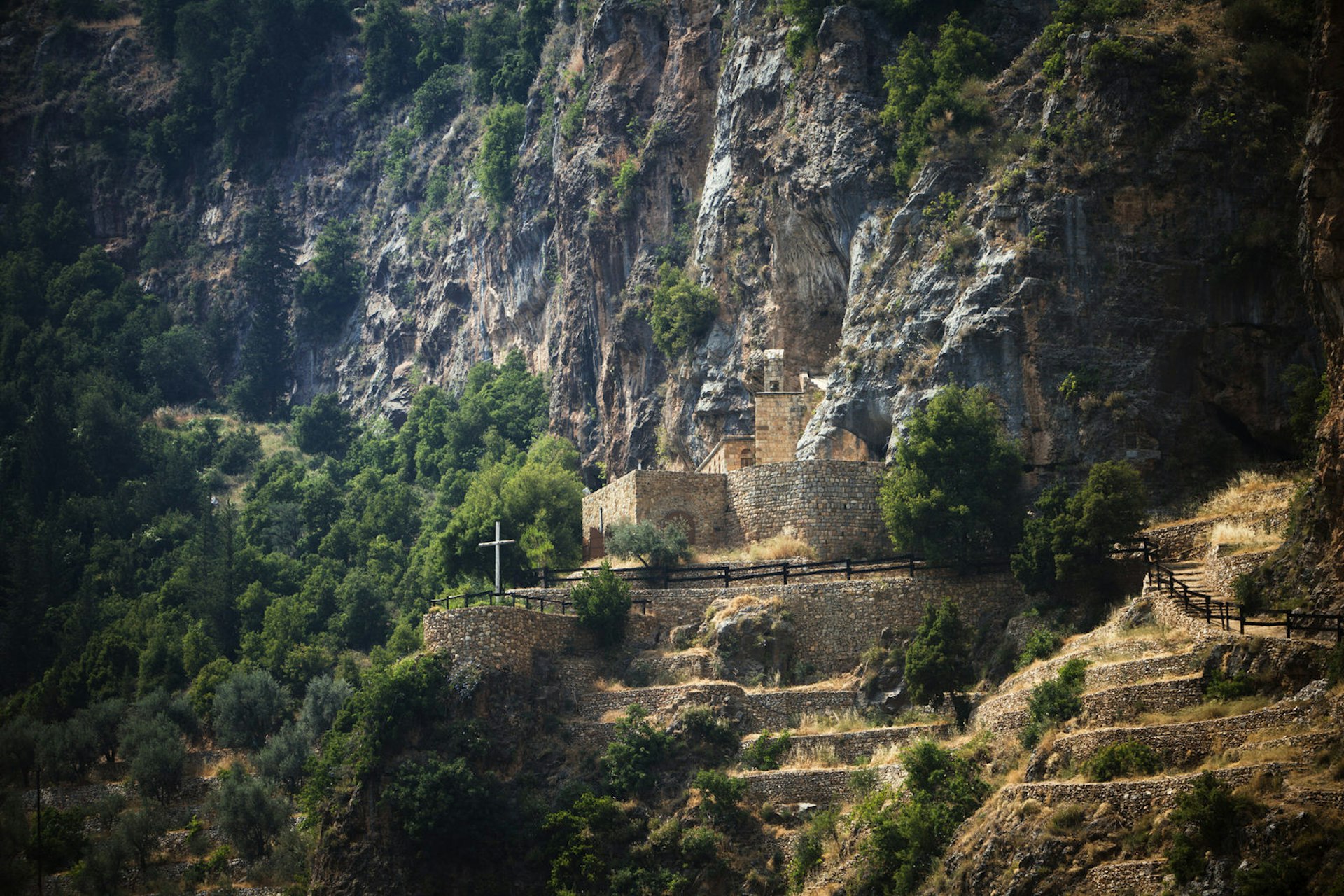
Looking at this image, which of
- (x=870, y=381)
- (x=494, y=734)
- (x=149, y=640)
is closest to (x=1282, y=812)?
(x=494, y=734)

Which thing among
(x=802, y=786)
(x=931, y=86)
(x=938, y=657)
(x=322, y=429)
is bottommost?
(x=802, y=786)

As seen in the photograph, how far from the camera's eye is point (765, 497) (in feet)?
179

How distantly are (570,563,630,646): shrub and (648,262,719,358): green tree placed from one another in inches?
790

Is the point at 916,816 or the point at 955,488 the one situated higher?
the point at 955,488

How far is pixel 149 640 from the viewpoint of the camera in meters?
72.1

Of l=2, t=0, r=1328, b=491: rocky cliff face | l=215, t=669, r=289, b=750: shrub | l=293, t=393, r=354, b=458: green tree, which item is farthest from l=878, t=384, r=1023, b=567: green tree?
l=293, t=393, r=354, b=458: green tree

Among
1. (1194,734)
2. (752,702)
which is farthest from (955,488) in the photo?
(1194,734)

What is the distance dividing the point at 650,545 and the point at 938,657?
1107 cm

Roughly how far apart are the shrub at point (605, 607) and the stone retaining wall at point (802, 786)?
7.27m

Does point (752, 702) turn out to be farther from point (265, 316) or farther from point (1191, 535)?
point (265, 316)

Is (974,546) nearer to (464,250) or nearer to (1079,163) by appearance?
(1079,163)

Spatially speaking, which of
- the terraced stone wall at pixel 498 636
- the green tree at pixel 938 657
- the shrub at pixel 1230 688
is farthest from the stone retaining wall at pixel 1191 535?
the terraced stone wall at pixel 498 636

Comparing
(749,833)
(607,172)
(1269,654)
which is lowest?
(749,833)

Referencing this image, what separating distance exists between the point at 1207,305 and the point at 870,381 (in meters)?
10.2
